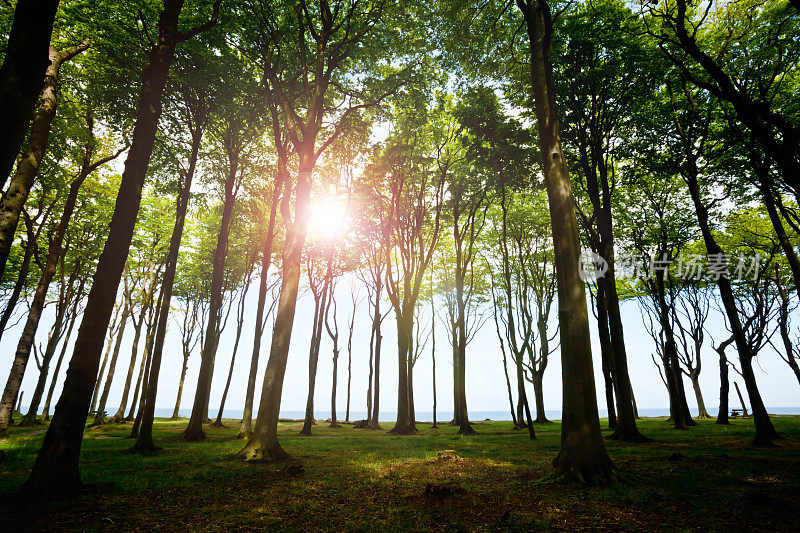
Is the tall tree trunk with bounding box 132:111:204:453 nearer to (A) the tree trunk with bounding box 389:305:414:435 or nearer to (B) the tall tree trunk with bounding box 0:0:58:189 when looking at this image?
(B) the tall tree trunk with bounding box 0:0:58:189

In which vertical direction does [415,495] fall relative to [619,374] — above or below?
below

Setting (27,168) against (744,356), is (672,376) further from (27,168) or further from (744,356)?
(27,168)

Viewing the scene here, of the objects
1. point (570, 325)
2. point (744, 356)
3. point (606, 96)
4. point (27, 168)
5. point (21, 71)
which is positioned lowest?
point (744, 356)

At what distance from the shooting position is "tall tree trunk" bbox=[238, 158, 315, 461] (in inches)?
367

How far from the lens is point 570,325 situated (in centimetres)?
704

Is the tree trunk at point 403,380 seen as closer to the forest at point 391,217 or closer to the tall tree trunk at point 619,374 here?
the forest at point 391,217

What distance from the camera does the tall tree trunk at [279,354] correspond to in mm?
9320

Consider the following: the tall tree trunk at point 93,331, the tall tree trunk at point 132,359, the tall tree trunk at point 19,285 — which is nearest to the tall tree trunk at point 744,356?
the tall tree trunk at point 93,331

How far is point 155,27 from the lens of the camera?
471 inches

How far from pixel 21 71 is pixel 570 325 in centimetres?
873

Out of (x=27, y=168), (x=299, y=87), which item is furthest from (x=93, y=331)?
(x=299, y=87)

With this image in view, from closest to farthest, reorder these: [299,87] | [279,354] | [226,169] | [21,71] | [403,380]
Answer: [21,71], [279,354], [299,87], [226,169], [403,380]

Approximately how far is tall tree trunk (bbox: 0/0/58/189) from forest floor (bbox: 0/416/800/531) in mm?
4533

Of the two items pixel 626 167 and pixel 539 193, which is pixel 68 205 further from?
pixel 626 167
